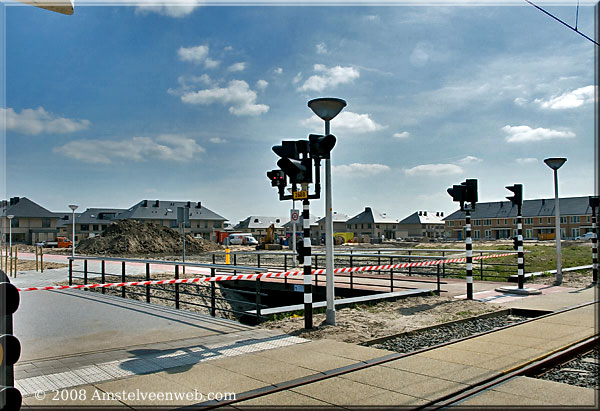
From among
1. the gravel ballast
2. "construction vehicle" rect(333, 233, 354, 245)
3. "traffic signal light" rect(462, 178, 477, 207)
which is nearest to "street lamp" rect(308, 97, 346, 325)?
the gravel ballast

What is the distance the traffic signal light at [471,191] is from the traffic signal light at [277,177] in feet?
19.4

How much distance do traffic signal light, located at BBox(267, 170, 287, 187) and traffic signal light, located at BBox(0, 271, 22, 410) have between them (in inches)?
255

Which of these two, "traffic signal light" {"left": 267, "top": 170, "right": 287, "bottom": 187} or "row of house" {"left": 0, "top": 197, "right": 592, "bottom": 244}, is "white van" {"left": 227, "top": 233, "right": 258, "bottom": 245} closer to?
"row of house" {"left": 0, "top": 197, "right": 592, "bottom": 244}

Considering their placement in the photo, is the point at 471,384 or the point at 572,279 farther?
the point at 572,279

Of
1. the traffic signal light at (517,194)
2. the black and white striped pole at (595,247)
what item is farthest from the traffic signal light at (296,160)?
the black and white striped pole at (595,247)

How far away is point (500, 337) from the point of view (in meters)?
7.53

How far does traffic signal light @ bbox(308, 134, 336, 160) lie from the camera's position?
27.0 ft

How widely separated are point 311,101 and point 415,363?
4.68 metres

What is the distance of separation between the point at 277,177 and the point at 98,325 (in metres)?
4.25

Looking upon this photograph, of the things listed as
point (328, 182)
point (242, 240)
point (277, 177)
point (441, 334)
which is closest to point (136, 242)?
point (242, 240)

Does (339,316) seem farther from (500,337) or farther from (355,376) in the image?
(355,376)

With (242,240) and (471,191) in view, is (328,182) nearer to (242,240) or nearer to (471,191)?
(471,191)

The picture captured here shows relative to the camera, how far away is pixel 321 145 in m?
8.23

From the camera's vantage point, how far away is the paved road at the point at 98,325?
7.30 meters
